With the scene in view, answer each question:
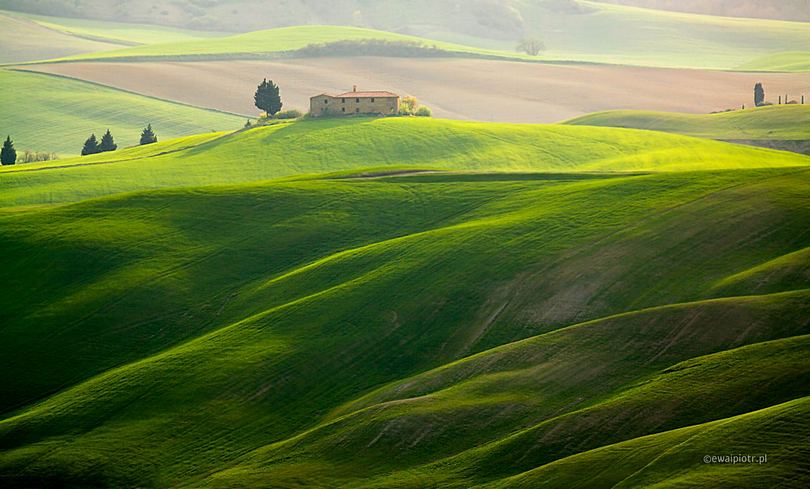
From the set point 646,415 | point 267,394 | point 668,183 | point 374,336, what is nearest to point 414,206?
point 668,183

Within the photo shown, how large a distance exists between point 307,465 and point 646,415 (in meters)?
13.6

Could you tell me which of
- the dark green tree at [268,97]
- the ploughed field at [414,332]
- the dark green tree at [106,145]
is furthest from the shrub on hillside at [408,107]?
the ploughed field at [414,332]

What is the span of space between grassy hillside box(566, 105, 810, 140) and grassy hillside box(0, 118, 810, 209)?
1259 centimetres

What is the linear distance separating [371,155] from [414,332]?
200 feet

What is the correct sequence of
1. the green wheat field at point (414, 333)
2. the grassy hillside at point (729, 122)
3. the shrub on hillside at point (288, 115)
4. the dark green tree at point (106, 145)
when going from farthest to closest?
the dark green tree at point (106, 145), the shrub on hillside at point (288, 115), the grassy hillside at point (729, 122), the green wheat field at point (414, 333)

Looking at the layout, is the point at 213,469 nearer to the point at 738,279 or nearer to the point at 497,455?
the point at 497,455

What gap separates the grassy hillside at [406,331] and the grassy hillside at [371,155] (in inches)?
982

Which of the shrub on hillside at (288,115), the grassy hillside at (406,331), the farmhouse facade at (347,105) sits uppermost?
the farmhouse facade at (347,105)

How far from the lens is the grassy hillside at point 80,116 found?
173m

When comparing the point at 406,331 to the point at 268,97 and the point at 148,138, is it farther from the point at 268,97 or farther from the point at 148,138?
the point at 148,138

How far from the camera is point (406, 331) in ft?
192

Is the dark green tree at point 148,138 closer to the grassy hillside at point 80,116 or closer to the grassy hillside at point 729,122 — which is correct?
the grassy hillside at point 80,116

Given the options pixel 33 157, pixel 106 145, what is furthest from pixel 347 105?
pixel 33 157

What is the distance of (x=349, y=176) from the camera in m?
90.6
